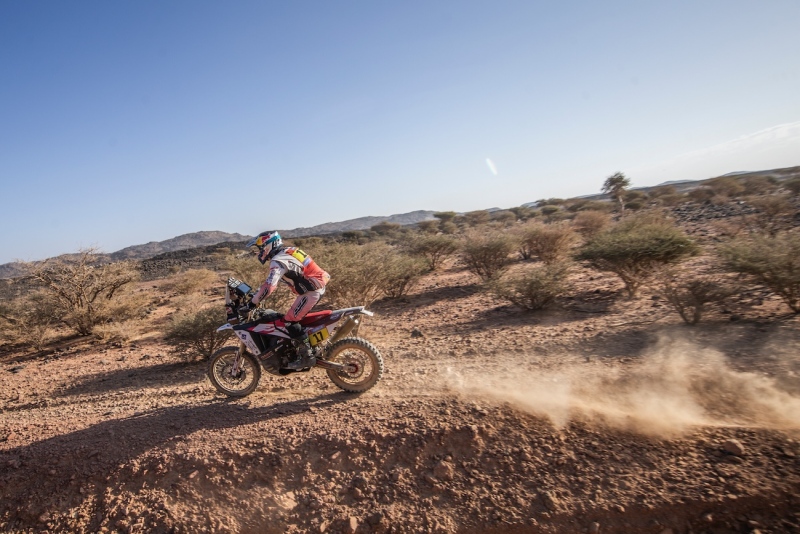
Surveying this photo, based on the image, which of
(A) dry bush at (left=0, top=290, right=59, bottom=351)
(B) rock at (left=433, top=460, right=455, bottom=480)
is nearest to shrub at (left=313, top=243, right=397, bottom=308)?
(B) rock at (left=433, top=460, right=455, bottom=480)

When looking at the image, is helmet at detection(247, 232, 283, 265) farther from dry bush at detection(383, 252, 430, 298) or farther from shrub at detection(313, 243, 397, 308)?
dry bush at detection(383, 252, 430, 298)

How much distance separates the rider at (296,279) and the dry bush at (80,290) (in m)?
11.1

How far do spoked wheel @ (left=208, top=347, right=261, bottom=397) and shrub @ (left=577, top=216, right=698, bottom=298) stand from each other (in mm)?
7271

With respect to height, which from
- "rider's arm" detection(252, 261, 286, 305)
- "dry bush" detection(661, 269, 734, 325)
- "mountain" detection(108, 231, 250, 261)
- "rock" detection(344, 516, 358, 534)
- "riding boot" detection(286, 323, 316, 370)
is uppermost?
"mountain" detection(108, 231, 250, 261)

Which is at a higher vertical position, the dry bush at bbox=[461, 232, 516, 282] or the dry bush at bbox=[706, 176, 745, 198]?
the dry bush at bbox=[706, 176, 745, 198]

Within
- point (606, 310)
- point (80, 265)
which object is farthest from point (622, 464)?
point (80, 265)

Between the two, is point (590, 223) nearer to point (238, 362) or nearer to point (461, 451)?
point (461, 451)

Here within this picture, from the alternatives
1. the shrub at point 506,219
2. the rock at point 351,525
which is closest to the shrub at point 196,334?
the rock at point 351,525

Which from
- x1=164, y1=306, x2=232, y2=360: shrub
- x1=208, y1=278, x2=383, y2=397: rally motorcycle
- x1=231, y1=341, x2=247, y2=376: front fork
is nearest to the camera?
x1=208, y1=278, x2=383, y2=397: rally motorcycle

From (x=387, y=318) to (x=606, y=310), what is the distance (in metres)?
4.88

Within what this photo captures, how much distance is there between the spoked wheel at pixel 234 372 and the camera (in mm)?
5062

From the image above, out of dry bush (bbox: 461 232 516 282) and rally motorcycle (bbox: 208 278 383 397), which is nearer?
rally motorcycle (bbox: 208 278 383 397)

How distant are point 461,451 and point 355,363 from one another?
1.69 meters

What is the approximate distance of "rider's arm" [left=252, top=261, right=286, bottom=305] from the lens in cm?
438
